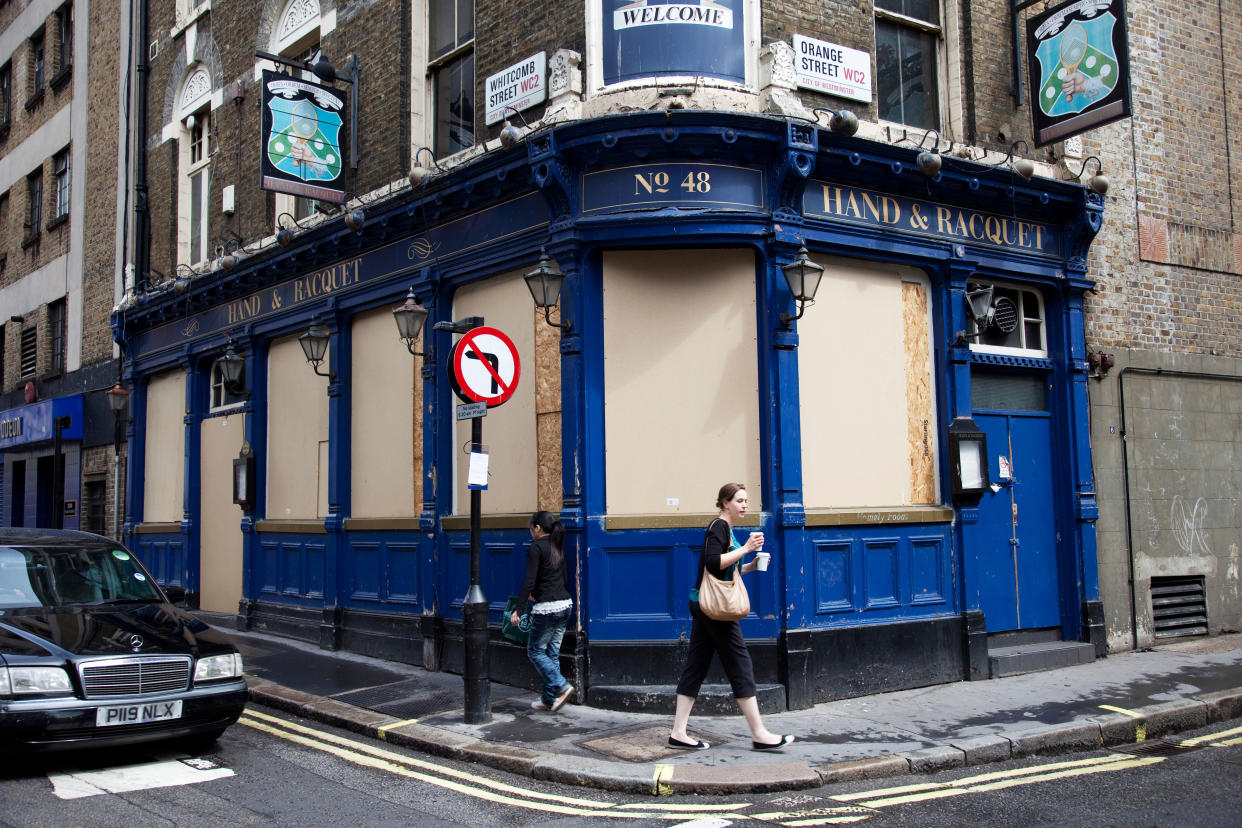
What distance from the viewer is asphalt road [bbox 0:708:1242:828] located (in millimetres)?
5875

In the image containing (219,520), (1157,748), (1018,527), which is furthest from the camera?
(219,520)

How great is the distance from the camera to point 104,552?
8.45m

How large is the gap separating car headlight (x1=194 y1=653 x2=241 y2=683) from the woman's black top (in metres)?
2.25

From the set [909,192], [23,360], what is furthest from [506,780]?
[23,360]

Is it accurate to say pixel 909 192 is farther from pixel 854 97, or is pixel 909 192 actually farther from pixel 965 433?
pixel 965 433

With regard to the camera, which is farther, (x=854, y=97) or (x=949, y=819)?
(x=854, y=97)

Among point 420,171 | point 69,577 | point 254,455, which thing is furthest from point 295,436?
point 69,577

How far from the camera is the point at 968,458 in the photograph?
1012 cm

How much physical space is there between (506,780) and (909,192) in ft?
21.9

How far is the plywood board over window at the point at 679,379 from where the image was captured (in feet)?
30.1

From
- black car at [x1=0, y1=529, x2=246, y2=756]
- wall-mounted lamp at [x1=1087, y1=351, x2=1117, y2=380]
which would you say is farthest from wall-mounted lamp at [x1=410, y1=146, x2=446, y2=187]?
wall-mounted lamp at [x1=1087, y1=351, x2=1117, y2=380]

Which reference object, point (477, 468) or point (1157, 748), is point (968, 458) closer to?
point (1157, 748)

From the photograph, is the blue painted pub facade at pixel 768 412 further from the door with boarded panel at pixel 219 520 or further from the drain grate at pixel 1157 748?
the door with boarded panel at pixel 219 520

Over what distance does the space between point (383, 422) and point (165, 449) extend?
6.64 m
